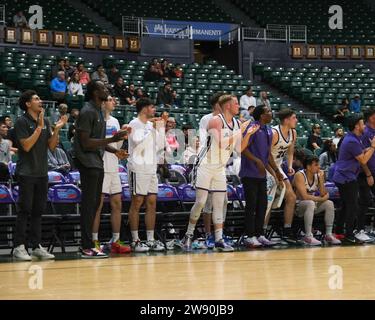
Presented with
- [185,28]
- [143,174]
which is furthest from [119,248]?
[185,28]

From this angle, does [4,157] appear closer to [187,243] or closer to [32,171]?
[32,171]

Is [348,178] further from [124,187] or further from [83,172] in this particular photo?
[83,172]

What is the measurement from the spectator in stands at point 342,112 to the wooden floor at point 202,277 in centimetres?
1346

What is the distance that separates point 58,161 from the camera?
1109 cm

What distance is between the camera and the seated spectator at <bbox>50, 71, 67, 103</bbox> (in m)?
17.7

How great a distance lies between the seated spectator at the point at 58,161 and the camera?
1065cm

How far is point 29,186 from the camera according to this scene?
8.05 metres

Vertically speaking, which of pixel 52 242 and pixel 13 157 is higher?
pixel 13 157

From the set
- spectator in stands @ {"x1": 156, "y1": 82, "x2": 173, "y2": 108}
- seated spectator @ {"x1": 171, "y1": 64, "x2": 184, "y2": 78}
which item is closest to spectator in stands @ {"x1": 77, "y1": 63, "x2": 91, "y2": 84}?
spectator in stands @ {"x1": 156, "y1": 82, "x2": 173, "y2": 108}

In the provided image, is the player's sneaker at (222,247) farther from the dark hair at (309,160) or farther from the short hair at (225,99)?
the dark hair at (309,160)

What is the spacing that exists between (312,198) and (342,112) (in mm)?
11909

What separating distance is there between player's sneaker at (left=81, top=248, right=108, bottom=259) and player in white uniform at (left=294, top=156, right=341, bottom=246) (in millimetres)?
3132
